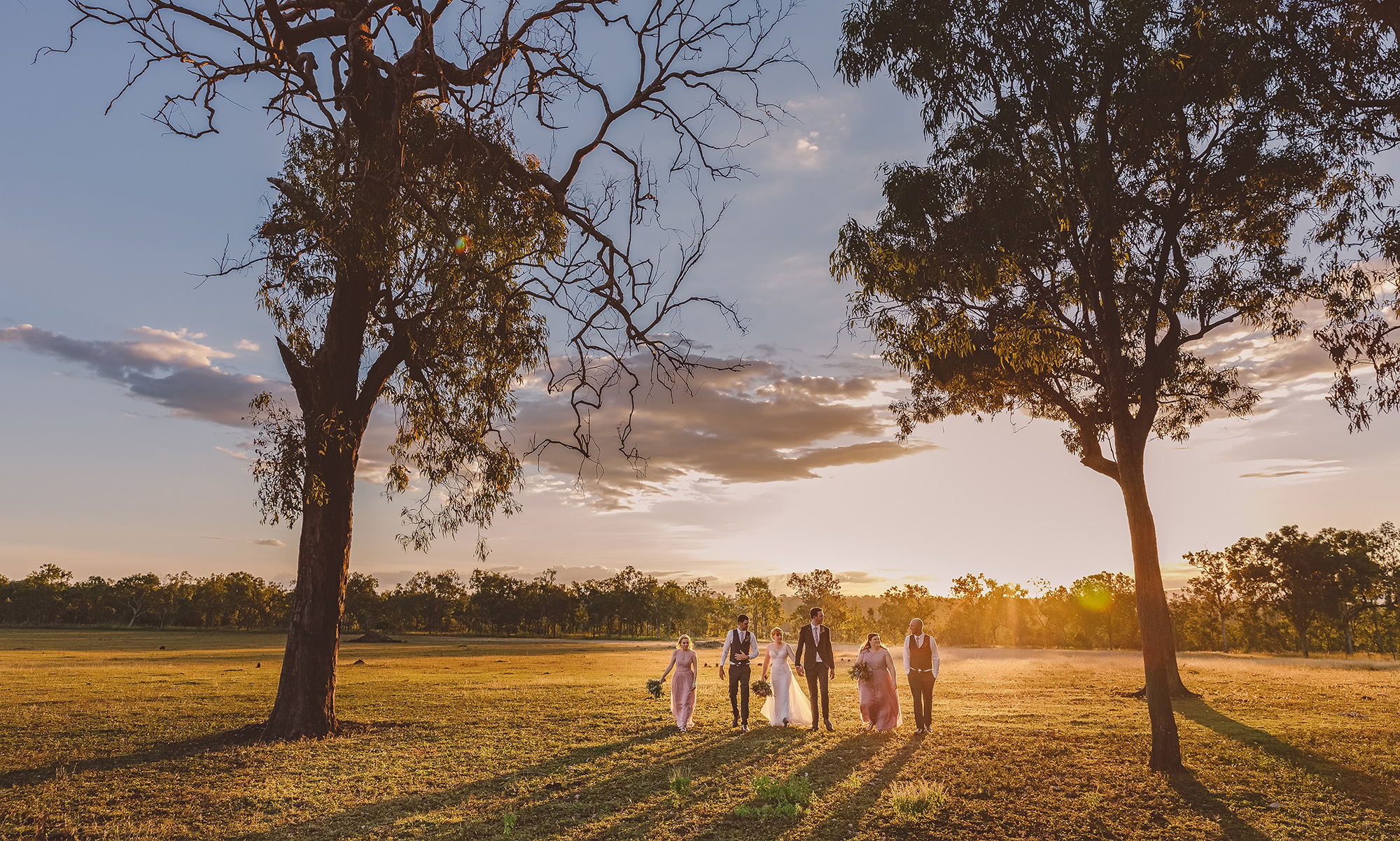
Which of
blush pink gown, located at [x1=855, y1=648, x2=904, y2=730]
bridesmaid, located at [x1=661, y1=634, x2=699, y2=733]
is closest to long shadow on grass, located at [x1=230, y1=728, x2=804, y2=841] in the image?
bridesmaid, located at [x1=661, y1=634, x2=699, y2=733]

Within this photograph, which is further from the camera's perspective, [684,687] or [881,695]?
[684,687]

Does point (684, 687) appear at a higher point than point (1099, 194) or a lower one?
lower

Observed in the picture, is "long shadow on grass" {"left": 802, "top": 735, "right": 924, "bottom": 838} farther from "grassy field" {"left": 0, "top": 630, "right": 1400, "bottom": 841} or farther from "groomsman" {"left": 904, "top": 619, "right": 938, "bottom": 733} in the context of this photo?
"groomsman" {"left": 904, "top": 619, "right": 938, "bottom": 733}

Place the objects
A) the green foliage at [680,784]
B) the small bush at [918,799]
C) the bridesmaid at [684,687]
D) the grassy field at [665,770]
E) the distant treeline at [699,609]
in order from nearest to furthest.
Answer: the grassy field at [665,770] < the small bush at [918,799] < the green foliage at [680,784] < the bridesmaid at [684,687] < the distant treeline at [699,609]

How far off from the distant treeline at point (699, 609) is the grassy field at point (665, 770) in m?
66.0

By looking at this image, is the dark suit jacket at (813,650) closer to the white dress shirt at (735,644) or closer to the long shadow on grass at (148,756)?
the white dress shirt at (735,644)

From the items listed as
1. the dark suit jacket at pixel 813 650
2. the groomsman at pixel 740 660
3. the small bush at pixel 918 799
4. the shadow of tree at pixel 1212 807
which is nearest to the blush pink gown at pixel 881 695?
the dark suit jacket at pixel 813 650

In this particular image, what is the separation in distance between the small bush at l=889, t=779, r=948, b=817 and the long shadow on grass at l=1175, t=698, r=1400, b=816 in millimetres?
5060

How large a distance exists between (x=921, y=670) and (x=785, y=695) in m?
2.89

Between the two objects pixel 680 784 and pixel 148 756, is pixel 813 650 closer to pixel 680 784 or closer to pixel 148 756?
pixel 680 784

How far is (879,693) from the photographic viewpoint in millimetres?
14266

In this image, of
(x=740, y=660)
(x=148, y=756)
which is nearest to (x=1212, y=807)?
(x=740, y=660)

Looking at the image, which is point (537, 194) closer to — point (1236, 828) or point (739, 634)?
point (739, 634)

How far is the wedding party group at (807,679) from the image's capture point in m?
14.0
